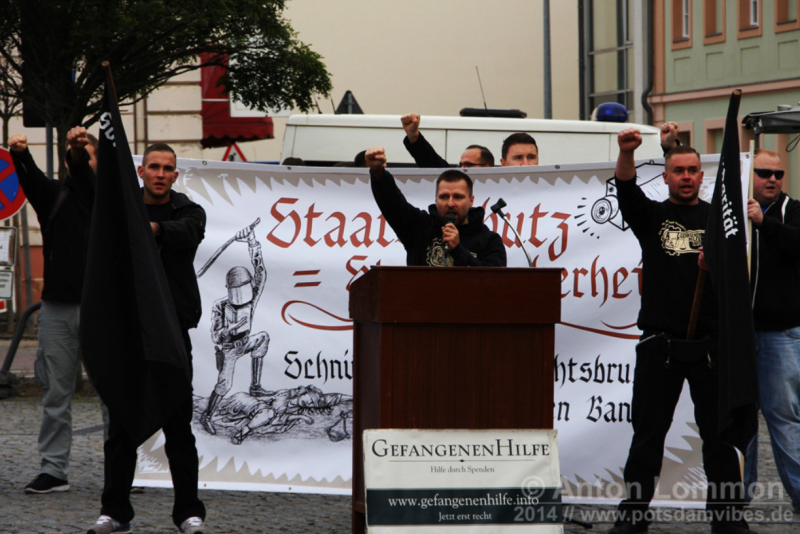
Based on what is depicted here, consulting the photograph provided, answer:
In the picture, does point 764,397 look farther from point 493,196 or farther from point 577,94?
point 577,94

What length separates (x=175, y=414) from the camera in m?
5.91

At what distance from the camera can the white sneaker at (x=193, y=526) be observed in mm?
5810

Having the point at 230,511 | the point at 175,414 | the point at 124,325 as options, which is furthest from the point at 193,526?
the point at 124,325

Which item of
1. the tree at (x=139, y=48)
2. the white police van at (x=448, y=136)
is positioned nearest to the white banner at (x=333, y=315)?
the white police van at (x=448, y=136)

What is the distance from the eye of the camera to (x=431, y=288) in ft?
16.4

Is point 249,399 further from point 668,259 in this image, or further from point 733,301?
point 733,301

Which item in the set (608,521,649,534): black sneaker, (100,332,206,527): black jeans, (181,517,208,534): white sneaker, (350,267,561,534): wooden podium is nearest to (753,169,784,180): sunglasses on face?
(608,521,649,534): black sneaker

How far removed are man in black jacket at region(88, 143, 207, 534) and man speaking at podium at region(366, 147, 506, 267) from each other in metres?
0.93

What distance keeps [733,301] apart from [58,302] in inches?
155

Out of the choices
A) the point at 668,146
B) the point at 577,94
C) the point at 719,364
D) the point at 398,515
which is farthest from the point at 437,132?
the point at 577,94

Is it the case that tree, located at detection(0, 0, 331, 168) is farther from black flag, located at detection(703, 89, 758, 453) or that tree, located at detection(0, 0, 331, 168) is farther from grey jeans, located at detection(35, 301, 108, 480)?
black flag, located at detection(703, 89, 758, 453)

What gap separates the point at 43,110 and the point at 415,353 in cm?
874

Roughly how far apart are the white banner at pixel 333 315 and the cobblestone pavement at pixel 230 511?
0.14 m

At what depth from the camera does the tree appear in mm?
12445
